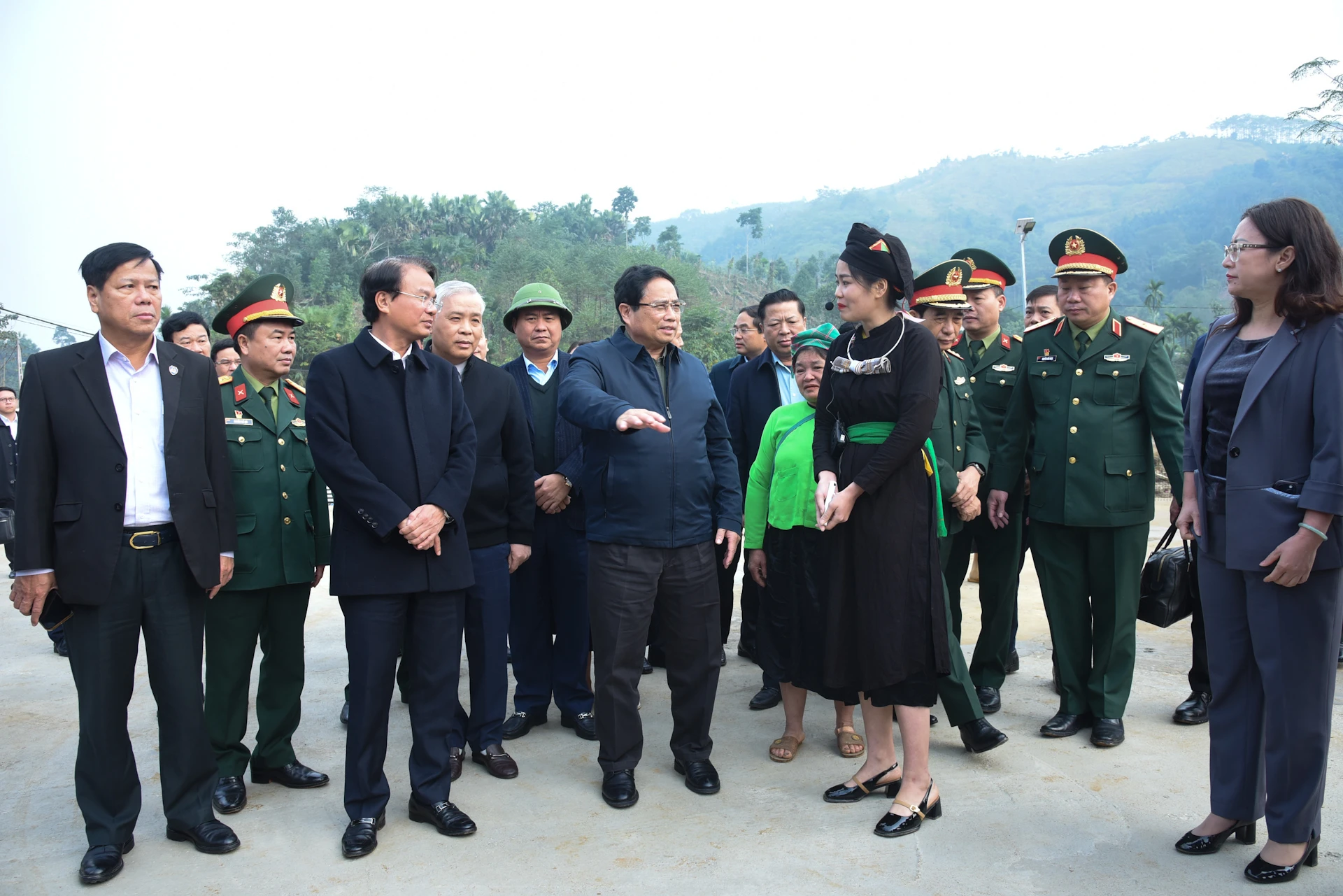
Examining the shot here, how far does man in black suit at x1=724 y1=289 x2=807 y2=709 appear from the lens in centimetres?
483

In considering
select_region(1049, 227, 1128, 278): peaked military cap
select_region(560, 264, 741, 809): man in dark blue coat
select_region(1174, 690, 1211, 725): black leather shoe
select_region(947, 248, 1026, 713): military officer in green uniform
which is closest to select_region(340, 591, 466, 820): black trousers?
select_region(560, 264, 741, 809): man in dark blue coat

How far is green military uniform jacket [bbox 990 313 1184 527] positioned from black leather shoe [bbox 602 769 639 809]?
2.23 m

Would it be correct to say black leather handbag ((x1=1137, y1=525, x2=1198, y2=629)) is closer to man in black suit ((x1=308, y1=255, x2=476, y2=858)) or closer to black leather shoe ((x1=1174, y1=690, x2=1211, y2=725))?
black leather shoe ((x1=1174, y1=690, x2=1211, y2=725))

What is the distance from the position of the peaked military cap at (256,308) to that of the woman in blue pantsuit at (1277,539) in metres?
3.56

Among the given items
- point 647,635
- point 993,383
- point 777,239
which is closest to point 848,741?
point 647,635

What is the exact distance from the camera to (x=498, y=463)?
12.9 feet

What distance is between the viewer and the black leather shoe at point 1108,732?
3.90 m

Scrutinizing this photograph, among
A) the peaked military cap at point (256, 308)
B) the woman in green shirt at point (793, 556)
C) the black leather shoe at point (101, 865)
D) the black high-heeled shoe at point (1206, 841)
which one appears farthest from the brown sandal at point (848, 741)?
the peaked military cap at point (256, 308)

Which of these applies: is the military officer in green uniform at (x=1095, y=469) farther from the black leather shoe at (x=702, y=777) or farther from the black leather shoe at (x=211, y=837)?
the black leather shoe at (x=211, y=837)

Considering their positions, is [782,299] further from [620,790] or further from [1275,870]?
[1275,870]

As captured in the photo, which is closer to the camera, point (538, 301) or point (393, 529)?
point (393, 529)

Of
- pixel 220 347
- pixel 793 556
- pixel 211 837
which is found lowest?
pixel 211 837

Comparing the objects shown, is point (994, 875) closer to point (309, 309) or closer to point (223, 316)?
Answer: point (223, 316)

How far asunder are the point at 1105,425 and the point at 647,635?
2261 millimetres
